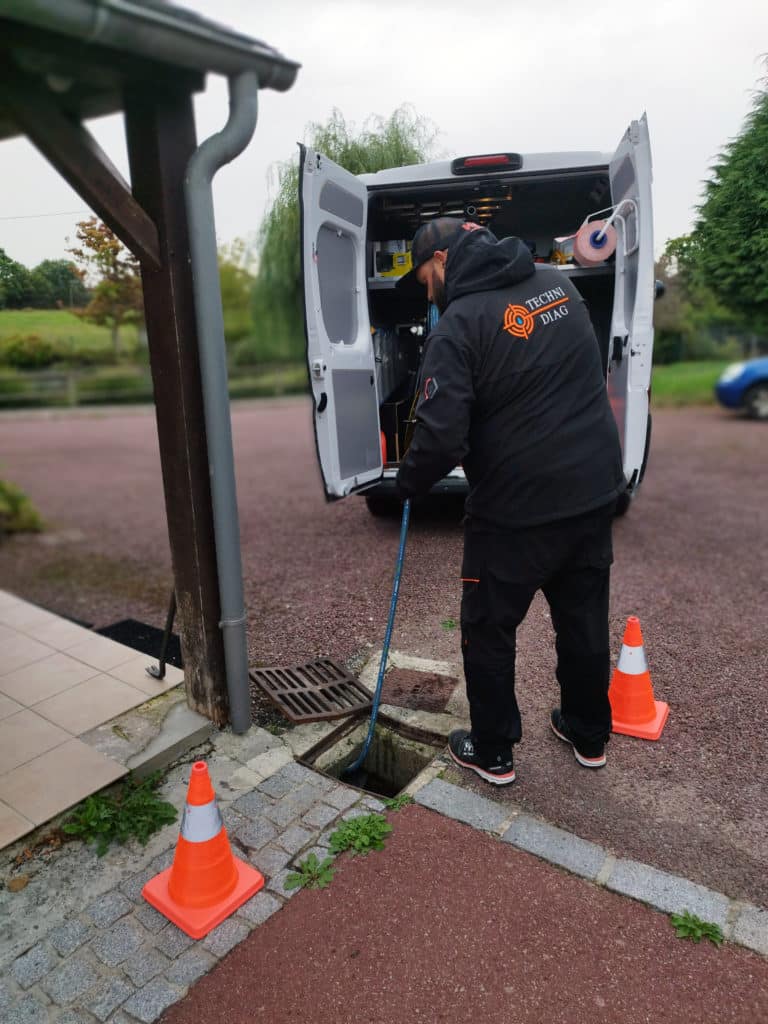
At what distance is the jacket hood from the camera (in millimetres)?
2346

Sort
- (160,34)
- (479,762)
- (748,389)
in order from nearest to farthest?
(160,34)
(479,762)
(748,389)

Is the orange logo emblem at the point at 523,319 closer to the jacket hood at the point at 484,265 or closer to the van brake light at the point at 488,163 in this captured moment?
the jacket hood at the point at 484,265

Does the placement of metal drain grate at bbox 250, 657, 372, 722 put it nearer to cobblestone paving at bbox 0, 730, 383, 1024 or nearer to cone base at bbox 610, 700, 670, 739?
cobblestone paving at bbox 0, 730, 383, 1024

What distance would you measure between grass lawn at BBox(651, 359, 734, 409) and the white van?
53cm

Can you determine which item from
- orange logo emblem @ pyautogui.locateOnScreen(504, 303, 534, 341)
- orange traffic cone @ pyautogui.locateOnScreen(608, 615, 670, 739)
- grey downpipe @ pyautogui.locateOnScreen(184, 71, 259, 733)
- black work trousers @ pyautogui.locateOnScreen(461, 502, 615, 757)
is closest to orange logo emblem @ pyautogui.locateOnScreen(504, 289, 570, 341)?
orange logo emblem @ pyautogui.locateOnScreen(504, 303, 534, 341)

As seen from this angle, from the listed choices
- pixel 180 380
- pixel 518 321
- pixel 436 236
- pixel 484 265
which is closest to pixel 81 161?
pixel 180 380

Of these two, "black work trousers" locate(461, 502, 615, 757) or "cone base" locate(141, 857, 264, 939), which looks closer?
"cone base" locate(141, 857, 264, 939)

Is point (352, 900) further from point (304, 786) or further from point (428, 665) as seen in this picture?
point (428, 665)

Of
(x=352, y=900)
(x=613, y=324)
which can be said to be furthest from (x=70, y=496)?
(x=352, y=900)

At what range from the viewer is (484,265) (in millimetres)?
2375

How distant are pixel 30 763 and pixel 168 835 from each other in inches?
31.0

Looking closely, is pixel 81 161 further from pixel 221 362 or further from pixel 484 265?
pixel 484 265

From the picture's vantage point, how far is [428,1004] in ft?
6.00

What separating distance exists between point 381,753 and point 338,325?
2619mm
